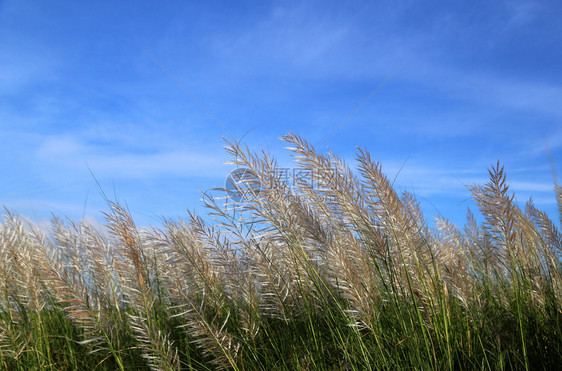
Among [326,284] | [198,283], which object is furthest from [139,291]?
[326,284]

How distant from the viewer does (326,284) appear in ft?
8.00

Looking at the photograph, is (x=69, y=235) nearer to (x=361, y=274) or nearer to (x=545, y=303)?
(x=361, y=274)

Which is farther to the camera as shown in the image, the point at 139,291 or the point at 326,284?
the point at 326,284

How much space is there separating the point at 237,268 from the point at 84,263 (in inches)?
64.3

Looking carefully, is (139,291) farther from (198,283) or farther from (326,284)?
(326,284)

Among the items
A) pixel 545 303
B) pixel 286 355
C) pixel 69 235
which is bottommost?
pixel 286 355

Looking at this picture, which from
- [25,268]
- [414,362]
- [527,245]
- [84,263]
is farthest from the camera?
[84,263]

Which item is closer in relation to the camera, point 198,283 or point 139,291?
point 139,291

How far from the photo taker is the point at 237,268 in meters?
2.34

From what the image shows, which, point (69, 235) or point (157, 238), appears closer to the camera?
point (157, 238)

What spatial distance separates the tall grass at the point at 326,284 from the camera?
1.86 metres

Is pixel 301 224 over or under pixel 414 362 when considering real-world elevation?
over

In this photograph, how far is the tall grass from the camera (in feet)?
6.11

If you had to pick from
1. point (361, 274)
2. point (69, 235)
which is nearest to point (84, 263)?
point (69, 235)
